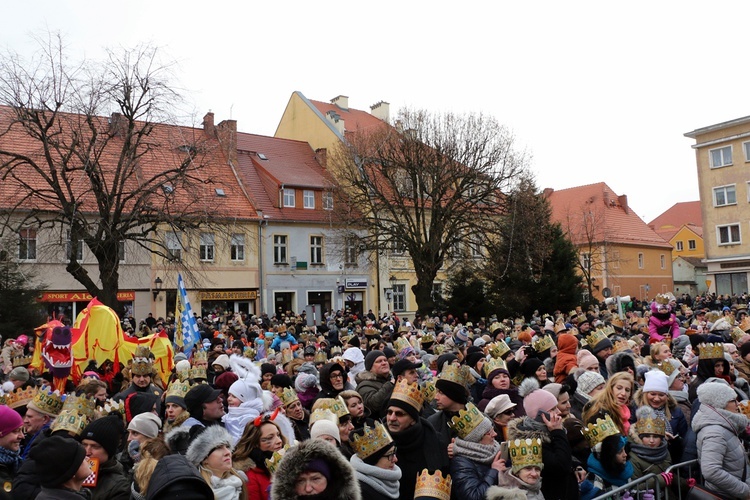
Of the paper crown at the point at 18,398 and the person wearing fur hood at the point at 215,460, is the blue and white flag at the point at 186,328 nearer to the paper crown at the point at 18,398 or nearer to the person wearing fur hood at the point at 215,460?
the paper crown at the point at 18,398

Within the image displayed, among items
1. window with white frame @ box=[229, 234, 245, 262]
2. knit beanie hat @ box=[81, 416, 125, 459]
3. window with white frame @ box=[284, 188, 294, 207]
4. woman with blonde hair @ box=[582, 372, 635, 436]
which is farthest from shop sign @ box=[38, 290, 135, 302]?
woman with blonde hair @ box=[582, 372, 635, 436]

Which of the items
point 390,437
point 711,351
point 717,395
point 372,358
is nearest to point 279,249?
point 372,358

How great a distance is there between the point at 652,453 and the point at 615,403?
548 mm

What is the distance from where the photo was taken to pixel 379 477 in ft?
13.1

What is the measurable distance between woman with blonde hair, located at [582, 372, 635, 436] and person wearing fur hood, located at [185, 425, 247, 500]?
3018mm

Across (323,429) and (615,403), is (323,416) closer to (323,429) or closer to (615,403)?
(323,429)

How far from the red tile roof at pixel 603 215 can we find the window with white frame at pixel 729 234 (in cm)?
1012

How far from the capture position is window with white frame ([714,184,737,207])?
45.8 meters

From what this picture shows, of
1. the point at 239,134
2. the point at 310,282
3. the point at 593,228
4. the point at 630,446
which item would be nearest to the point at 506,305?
the point at 310,282

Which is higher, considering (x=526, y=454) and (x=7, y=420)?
(x=7, y=420)

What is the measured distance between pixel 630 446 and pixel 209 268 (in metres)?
31.9

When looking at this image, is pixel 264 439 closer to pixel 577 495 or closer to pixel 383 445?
pixel 383 445

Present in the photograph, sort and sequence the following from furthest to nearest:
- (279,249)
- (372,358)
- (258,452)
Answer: (279,249)
(372,358)
(258,452)

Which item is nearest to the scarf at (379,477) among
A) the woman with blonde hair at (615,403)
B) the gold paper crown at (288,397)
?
the woman with blonde hair at (615,403)
